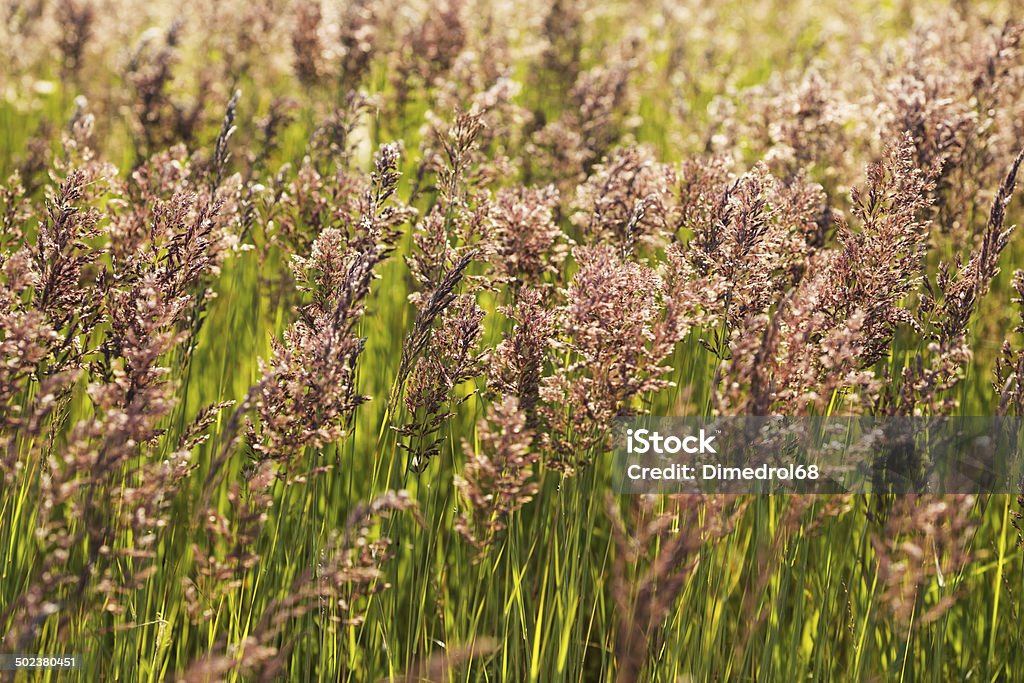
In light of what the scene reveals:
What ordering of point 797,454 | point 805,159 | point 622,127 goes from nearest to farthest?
point 797,454 < point 805,159 < point 622,127

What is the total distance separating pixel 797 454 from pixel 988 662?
1.06 metres

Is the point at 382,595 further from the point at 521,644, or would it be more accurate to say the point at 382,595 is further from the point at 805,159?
the point at 805,159

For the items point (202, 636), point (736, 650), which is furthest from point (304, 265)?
point (736, 650)

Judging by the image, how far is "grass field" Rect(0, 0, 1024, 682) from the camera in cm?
197

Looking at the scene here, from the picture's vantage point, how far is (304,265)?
96.7 inches

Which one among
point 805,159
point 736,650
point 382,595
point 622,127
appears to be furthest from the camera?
point 622,127

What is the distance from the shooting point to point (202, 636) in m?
2.64

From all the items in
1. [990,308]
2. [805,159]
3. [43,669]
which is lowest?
[43,669]

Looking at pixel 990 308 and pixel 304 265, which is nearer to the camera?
pixel 304 265

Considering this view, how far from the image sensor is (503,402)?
88.5 inches

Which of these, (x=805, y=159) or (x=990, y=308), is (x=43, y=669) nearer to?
(x=805, y=159)

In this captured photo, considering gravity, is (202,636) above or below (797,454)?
below

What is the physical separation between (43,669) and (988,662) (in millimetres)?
2702

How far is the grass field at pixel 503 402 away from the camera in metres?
1.97
